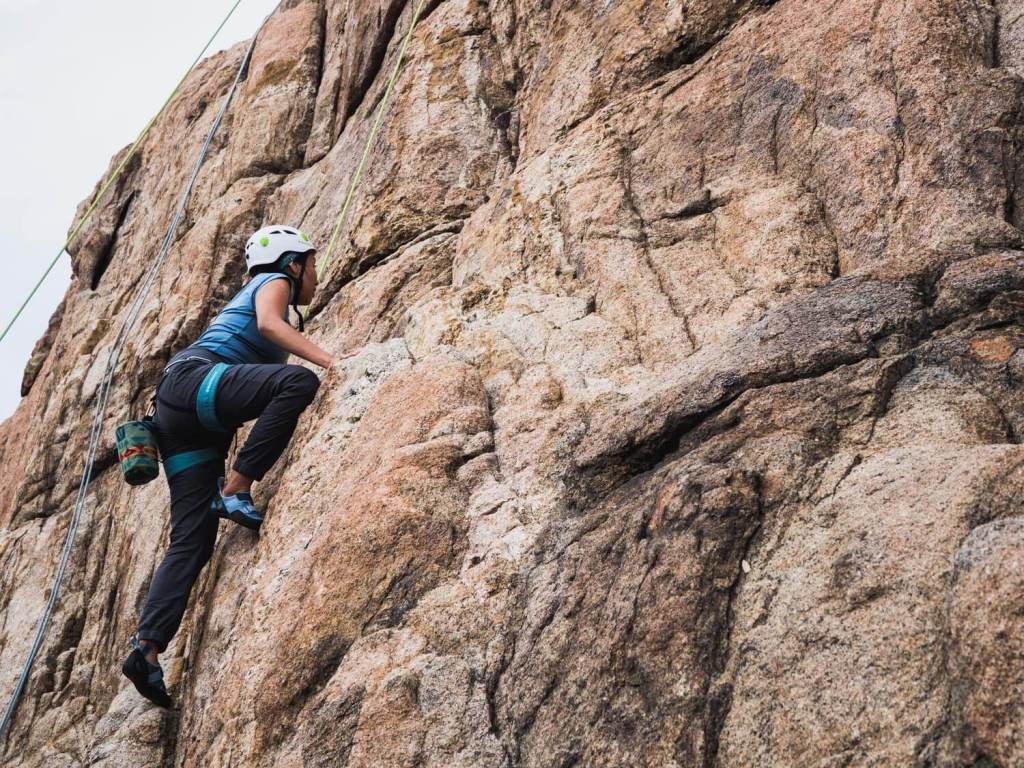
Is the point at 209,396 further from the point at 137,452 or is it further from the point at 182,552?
the point at 182,552

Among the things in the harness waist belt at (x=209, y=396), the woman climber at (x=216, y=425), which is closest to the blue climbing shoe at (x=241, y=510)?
the woman climber at (x=216, y=425)

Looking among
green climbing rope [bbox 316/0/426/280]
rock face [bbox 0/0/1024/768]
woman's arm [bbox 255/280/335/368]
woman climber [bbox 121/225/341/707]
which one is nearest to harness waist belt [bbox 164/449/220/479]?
woman climber [bbox 121/225/341/707]

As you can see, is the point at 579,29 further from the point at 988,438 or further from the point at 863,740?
the point at 863,740

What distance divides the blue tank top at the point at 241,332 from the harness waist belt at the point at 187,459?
28.5 inches

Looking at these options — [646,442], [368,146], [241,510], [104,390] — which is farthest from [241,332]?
[104,390]

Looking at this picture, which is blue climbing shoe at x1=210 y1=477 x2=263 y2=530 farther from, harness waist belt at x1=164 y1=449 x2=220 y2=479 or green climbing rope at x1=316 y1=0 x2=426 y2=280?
green climbing rope at x1=316 y1=0 x2=426 y2=280

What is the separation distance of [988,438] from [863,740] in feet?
4.88

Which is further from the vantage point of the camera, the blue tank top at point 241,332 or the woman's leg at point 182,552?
the blue tank top at point 241,332

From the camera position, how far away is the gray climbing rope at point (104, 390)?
9586mm

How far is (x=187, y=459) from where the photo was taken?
25.5 feet

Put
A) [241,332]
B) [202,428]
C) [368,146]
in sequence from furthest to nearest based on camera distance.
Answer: [368,146] < [241,332] < [202,428]

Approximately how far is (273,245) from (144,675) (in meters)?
3.36

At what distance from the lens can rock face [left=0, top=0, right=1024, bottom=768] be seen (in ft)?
12.6

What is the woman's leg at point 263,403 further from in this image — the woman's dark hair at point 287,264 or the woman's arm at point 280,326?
the woman's dark hair at point 287,264
